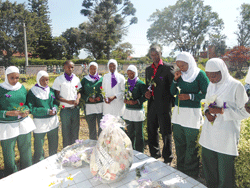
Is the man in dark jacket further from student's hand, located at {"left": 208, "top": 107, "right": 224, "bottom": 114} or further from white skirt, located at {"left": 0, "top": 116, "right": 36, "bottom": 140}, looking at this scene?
white skirt, located at {"left": 0, "top": 116, "right": 36, "bottom": 140}

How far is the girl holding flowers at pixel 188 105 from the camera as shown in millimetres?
3049

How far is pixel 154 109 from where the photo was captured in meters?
3.81

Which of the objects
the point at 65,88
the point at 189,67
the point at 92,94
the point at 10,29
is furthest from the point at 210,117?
the point at 10,29

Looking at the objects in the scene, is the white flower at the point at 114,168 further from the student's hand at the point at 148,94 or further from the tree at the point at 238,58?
the tree at the point at 238,58

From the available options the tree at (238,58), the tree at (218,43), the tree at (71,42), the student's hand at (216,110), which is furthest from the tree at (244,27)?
the student's hand at (216,110)

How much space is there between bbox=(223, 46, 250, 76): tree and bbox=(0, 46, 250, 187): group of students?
22.6 meters

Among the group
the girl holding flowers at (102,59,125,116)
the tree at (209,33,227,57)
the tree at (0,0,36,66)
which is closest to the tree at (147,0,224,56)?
the tree at (209,33,227,57)

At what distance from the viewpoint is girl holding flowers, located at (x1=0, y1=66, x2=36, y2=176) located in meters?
3.14

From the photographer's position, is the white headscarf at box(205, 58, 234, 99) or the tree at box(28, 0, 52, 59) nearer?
the white headscarf at box(205, 58, 234, 99)

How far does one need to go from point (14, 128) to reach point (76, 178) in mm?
1400

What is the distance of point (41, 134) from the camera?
11.8 ft

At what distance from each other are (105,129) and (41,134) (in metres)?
1.56

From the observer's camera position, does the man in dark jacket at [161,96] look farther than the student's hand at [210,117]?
Yes

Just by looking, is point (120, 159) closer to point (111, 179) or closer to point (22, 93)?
point (111, 179)
